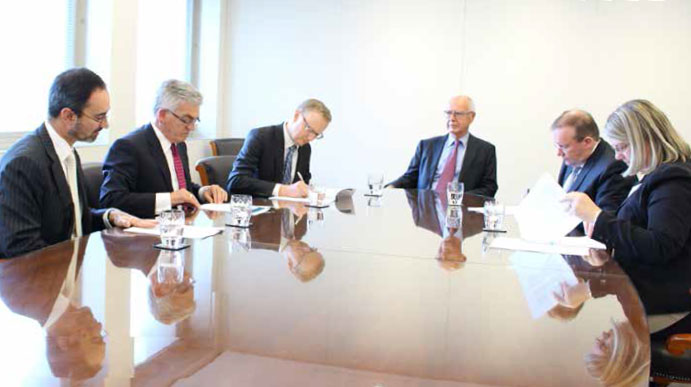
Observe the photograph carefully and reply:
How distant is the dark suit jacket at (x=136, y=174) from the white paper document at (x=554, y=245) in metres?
1.67

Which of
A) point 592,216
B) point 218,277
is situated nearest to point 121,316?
point 218,277

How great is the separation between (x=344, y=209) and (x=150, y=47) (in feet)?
12.1

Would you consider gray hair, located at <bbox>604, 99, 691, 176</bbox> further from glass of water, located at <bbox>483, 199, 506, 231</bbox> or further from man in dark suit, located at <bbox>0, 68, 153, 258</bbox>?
man in dark suit, located at <bbox>0, 68, 153, 258</bbox>

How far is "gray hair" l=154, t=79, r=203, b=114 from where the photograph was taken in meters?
3.55

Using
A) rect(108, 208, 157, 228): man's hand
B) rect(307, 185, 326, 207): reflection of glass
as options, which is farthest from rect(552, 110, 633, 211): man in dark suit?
rect(108, 208, 157, 228): man's hand

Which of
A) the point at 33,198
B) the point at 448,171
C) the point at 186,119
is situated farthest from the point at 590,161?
the point at 33,198

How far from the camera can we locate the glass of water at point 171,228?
238 centimetres

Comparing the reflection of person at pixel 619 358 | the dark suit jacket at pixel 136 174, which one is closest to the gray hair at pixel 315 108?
the dark suit jacket at pixel 136 174

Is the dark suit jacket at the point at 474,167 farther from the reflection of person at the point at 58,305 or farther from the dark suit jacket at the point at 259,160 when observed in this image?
the reflection of person at the point at 58,305

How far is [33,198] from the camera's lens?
2.57 m

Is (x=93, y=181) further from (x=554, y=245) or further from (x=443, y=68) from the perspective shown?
(x=443, y=68)

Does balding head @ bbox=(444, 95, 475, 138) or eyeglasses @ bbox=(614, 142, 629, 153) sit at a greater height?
balding head @ bbox=(444, 95, 475, 138)

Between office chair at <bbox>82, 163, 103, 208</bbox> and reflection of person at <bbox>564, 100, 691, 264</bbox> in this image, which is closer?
reflection of person at <bbox>564, 100, 691, 264</bbox>

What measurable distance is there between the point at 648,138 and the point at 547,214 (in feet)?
1.65
